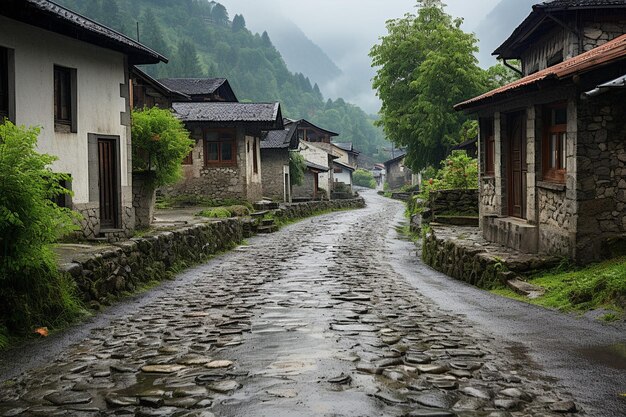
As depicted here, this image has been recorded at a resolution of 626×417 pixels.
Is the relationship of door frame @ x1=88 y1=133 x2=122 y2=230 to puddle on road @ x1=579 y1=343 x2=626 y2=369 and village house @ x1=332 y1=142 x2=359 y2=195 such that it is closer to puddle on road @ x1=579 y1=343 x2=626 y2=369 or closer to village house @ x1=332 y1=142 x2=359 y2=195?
puddle on road @ x1=579 y1=343 x2=626 y2=369

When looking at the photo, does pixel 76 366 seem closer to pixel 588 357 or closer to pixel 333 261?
pixel 588 357

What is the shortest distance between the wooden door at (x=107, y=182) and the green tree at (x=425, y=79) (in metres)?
25.0

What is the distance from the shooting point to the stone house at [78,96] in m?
12.2

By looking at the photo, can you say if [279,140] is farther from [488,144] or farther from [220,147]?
[488,144]

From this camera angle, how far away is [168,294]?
1103 centimetres

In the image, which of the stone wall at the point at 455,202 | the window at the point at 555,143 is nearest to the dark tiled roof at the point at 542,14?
the window at the point at 555,143

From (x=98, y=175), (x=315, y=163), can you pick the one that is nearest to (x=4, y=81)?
(x=98, y=175)

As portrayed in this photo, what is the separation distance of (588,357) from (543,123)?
7.79m

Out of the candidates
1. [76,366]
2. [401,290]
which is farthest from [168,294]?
[76,366]

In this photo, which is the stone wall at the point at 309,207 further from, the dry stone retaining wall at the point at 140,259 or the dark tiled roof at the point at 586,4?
the dark tiled roof at the point at 586,4

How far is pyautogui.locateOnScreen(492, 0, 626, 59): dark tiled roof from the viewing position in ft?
51.8

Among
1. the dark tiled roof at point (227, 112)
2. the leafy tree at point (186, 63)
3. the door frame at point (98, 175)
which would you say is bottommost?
the door frame at point (98, 175)

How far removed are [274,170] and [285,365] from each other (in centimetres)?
3662

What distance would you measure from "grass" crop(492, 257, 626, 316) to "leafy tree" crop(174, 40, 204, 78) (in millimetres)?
80514
